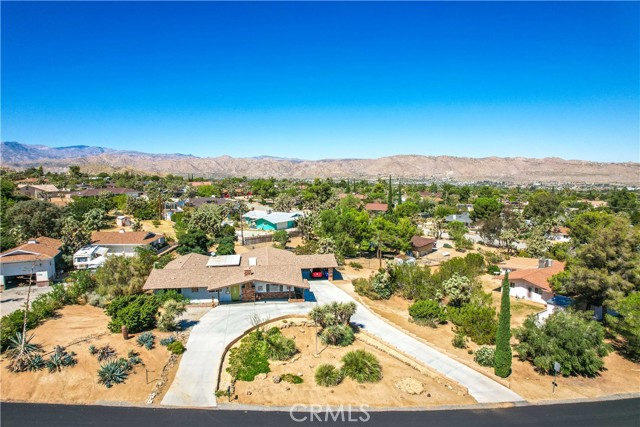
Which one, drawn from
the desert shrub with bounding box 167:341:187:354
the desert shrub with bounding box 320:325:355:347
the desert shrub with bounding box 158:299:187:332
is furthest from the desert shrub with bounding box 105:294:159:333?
the desert shrub with bounding box 320:325:355:347

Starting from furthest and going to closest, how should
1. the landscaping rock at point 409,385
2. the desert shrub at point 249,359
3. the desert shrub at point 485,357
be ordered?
the desert shrub at point 485,357, the desert shrub at point 249,359, the landscaping rock at point 409,385

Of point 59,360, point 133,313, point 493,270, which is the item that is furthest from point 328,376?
point 493,270

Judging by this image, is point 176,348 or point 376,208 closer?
point 176,348

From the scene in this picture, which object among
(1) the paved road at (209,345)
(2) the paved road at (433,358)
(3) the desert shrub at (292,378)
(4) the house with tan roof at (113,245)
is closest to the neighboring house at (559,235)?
(2) the paved road at (433,358)

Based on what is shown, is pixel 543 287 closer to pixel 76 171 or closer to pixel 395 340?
pixel 395 340

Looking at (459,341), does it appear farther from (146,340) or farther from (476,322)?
(146,340)

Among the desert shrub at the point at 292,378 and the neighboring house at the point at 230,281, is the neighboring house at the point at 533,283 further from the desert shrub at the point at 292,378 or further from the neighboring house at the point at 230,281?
the desert shrub at the point at 292,378
